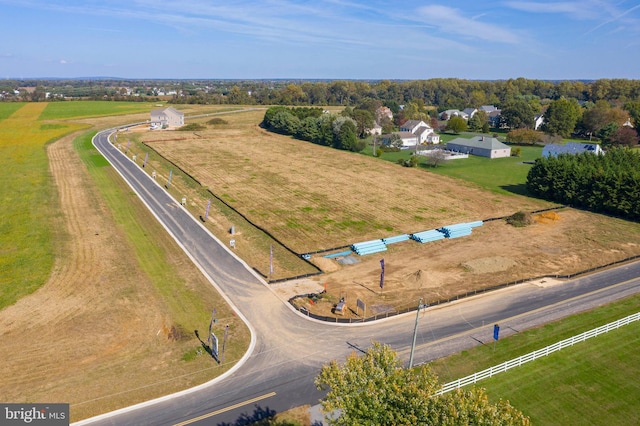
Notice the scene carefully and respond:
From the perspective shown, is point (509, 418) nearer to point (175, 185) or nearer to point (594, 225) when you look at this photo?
point (594, 225)

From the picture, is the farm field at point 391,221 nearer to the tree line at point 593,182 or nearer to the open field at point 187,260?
the open field at point 187,260

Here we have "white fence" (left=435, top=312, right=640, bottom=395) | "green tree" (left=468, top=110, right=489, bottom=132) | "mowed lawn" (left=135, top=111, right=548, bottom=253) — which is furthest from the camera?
"green tree" (left=468, top=110, right=489, bottom=132)

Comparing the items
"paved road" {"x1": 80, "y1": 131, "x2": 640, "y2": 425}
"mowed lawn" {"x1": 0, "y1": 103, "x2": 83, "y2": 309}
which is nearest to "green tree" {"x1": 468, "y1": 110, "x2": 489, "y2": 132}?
"paved road" {"x1": 80, "y1": 131, "x2": 640, "y2": 425}

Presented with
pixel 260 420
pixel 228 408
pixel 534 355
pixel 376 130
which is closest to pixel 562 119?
pixel 376 130

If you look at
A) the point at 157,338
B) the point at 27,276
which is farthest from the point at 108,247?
the point at 157,338

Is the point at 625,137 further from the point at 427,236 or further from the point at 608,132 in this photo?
the point at 427,236

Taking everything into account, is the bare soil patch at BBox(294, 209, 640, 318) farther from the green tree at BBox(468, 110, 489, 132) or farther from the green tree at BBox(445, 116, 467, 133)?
the green tree at BBox(468, 110, 489, 132)

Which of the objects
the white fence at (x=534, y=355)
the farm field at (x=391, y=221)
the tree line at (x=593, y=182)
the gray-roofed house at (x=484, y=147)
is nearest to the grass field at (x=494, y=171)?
the farm field at (x=391, y=221)
